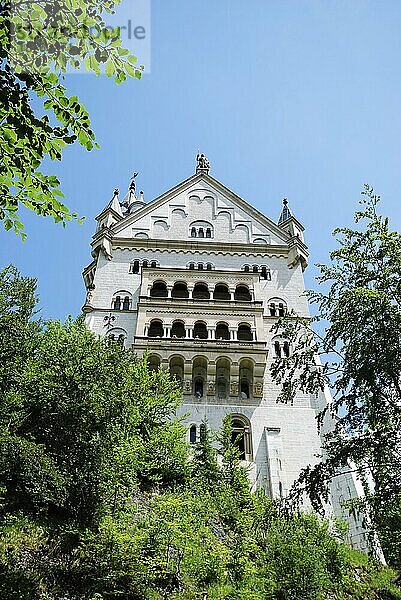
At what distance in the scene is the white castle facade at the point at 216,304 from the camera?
86.1 feet

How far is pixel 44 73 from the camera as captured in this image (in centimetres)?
561

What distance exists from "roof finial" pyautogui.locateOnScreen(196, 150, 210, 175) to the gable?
6.66 ft

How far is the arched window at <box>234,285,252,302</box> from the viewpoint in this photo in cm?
3192

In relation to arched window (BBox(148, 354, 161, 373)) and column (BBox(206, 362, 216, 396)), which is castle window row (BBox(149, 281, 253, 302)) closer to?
arched window (BBox(148, 354, 161, 373))

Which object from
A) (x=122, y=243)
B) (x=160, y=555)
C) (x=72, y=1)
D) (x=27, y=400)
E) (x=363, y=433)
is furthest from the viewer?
(x=122, y=243)

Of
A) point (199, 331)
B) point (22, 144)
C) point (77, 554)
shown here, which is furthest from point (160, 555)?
point (199, 331)

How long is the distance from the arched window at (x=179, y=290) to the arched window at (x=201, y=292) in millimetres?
537

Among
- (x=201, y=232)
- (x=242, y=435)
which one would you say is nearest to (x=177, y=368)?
(x=242, y=435)

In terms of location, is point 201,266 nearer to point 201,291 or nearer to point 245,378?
point 201,291

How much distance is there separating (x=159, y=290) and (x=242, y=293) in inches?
201

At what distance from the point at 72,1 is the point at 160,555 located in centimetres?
1210

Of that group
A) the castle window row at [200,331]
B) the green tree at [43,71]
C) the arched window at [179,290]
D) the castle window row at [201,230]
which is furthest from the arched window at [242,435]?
the green tree at [43,71]

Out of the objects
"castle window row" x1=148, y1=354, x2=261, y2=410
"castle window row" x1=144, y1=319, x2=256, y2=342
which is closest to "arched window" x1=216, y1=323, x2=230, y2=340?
"castle window row" x1=144, y1=319, x2=256, y2=342

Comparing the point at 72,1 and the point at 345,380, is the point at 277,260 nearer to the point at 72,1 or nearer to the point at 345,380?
the point at 345,380
